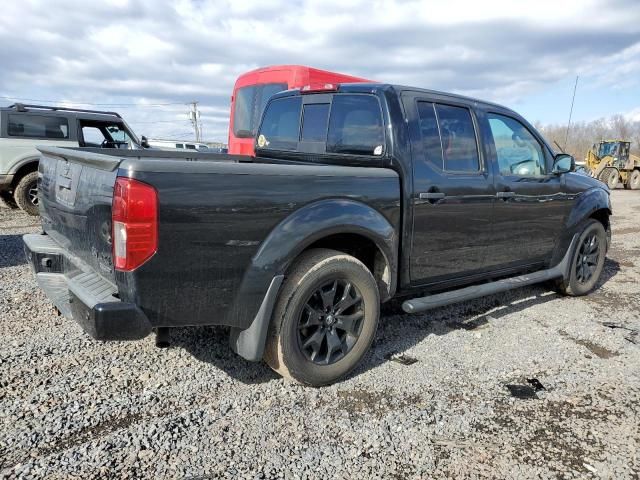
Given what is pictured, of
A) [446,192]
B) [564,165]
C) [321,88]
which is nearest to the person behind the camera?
[446,192]

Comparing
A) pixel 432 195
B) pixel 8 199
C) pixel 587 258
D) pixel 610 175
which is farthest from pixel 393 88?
pixel 610 175

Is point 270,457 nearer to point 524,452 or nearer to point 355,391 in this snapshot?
point 355,391

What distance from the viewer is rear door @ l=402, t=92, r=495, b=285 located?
3.49 m

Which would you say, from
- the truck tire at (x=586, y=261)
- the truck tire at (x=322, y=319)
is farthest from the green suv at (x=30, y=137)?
the truck tire at (x=586, y=261)

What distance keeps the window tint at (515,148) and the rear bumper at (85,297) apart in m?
3.14

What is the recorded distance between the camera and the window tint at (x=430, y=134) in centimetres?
354

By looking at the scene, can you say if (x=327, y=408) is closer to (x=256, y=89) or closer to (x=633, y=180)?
(x=256, y=89)

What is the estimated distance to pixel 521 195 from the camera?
13.8 ft

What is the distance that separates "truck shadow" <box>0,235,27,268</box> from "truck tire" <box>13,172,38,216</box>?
6.84ft

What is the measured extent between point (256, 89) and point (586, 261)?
7.78m

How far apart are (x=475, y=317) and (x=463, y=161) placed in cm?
155

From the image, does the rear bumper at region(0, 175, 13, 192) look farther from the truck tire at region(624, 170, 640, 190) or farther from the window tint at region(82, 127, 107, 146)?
the truck tire at region(624, 170, 640, 190)

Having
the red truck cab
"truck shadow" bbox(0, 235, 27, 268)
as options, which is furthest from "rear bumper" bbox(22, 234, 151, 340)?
the red truck cab

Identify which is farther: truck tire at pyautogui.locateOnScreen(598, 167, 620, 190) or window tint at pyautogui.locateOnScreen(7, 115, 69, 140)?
truck tire at pyautogui.locateOnScreen(598, 167, 620, 190)
